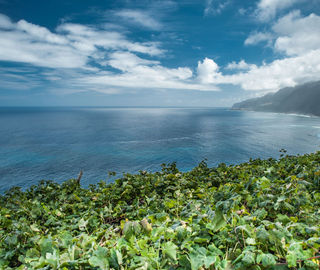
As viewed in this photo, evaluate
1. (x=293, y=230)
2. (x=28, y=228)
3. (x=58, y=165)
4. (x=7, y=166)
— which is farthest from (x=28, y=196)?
(x=7, y=166)

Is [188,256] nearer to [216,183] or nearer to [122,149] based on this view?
[216,183]

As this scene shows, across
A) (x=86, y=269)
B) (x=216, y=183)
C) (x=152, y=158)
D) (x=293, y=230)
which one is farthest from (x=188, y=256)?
(x=152, y=158)

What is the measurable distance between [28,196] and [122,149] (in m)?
56.4

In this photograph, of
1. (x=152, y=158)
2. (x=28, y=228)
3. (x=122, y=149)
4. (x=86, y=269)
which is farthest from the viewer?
(x=122, y=149)

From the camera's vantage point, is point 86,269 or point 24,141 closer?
point 86,269

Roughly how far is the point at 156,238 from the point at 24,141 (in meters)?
94.3

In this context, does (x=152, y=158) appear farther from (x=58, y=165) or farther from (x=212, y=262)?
(x=212, y=262)

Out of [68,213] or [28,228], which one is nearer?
[28,228]

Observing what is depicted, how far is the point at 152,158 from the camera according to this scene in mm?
54000

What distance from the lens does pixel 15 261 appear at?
12.1 feet

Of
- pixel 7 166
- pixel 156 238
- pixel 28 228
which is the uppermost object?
pixel 156 238

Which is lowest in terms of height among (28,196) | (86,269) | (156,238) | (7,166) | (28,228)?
(7,166)

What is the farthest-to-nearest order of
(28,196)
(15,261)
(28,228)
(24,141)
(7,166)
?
(24,141)
(7,166)
(28,196)
(28,228)
(15,261)

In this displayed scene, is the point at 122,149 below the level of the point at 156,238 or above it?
below
